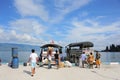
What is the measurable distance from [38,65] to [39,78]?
810 cm

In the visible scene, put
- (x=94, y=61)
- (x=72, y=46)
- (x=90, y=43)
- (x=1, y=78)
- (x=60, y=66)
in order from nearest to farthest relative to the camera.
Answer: (x=1, y=78), (x=60, y=66), (x=94, y=61), (x=90, y=43), (x=72, y=46)

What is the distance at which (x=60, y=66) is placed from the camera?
21.2 meters

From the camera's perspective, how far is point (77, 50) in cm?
2906

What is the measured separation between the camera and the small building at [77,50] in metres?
28.0

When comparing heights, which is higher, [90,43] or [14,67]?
[90,43]

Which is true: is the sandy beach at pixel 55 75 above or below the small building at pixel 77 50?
below

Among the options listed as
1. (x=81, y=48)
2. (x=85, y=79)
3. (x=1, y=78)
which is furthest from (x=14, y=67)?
(x=81, y=48)

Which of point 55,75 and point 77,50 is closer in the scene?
point 55,75

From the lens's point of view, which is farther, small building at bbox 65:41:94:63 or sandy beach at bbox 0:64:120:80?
small building at bbox 65:41:94:63

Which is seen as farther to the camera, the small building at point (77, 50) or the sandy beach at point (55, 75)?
the small building at point (77, 50)

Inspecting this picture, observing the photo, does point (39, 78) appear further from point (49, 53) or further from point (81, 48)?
point (81, 48)

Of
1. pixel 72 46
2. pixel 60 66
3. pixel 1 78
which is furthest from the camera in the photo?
pixel 72 46

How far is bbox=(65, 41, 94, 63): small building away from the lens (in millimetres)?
27961

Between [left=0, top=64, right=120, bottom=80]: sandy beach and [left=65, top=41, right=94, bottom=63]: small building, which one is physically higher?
[left=65, top=41, right=94, bottom=63]: small building
